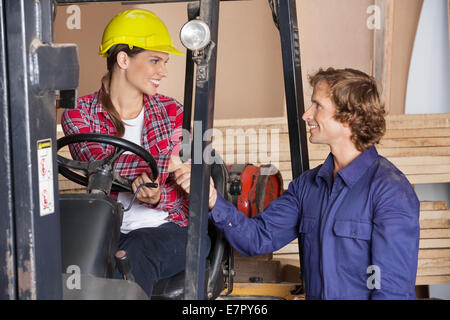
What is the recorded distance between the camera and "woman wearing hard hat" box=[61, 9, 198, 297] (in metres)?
2.68

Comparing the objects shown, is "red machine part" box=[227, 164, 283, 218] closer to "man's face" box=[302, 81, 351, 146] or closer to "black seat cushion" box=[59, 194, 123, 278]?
"man's face" box=[302, 81, 351, 146]

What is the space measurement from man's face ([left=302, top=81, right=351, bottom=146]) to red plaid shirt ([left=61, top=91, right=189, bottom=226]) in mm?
674

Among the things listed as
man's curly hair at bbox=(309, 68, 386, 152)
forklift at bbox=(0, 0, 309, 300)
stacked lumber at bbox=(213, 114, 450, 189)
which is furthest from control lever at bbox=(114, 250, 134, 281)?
stacked lumber at bbox=(213, 114, 450, 189)

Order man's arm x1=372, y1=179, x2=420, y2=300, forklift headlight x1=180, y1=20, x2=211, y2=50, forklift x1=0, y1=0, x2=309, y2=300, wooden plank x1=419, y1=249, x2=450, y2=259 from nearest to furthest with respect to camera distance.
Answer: forklift x1=0, y1=0, x2=309, y2=300 < forklift headlight x1=180, y1=20, x2=211, y2=50 < man's arm x1=372, y1=179, x2=420, y2=300 < wooden plank x1=419, y1=249, x2=450, y2=259

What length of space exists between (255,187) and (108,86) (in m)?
0.96

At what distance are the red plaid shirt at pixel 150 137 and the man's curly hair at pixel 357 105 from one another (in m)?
0.79

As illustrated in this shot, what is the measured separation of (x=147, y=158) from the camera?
98.3 inches

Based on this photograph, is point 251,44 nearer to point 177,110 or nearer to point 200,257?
point 177,110

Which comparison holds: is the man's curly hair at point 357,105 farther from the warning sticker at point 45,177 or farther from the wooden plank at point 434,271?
the wooden plank at point 434,271

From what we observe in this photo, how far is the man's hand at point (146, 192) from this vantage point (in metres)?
2.66

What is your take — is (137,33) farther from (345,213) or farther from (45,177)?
(45,177)

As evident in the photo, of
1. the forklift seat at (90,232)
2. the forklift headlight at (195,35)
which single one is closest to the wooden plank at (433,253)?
the forklift seat at (90,232)

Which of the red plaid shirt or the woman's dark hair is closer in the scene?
the red plaid shirt
